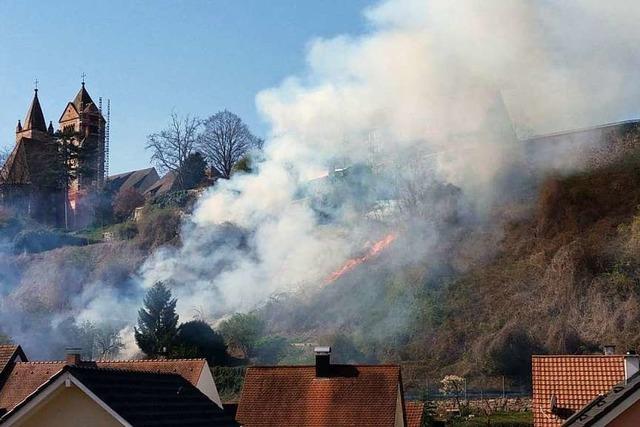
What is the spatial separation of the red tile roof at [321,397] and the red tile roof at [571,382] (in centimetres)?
436

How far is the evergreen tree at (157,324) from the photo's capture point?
40938 millimetres

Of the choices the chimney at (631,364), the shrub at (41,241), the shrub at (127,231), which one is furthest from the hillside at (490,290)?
the chimney at (631,364)

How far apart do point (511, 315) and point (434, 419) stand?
386 inches

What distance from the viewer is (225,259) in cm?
5247

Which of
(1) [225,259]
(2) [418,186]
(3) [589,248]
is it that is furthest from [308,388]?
(1) [225,259]

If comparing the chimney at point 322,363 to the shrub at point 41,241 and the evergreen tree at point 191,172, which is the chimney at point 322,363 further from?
the evergreen tree at point 191,172

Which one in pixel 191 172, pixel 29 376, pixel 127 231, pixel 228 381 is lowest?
pixel 29 376

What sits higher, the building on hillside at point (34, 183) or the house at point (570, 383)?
the building on hillside at point (34, 183)

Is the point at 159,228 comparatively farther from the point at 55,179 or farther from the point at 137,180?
the point at 137,180

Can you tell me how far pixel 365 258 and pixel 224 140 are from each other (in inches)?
1037

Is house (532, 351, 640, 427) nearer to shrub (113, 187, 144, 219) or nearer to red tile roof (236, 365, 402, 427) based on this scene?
red tile roof (236, 365, 402, 427)

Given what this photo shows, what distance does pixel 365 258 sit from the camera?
1853 inches

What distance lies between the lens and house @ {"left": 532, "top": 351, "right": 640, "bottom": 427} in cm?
1683

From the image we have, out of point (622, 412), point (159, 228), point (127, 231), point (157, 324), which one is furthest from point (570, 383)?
point (127, 231)
